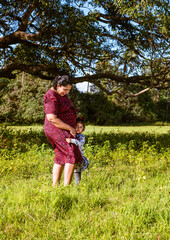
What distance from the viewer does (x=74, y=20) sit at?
6.79 metres

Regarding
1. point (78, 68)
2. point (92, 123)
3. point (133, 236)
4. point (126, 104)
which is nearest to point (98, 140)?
point (78, 68)

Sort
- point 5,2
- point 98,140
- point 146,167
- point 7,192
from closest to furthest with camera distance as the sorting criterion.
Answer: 1. point 7,192
2. point 146,167
3. point 5,2
4. point 98,140

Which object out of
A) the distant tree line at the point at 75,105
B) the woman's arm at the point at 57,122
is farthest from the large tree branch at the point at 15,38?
the distant tree line at the point at 75,105

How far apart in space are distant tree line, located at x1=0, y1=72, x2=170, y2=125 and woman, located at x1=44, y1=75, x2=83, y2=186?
2128cm

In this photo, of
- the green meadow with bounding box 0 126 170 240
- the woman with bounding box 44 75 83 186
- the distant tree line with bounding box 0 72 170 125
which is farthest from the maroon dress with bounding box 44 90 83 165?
the distant tree line with bounding box 0 72 170 125

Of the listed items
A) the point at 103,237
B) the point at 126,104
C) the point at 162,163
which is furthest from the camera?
the point at 126,104

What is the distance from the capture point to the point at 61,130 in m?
3.48

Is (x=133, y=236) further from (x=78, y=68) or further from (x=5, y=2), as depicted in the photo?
(x=5, y=2)

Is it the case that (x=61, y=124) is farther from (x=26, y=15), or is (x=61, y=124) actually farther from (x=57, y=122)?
(x=26, y=15)

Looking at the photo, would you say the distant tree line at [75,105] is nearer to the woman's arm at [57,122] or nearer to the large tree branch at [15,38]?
the large tree branch at [15,38]

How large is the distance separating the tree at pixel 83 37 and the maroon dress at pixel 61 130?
12.6ft

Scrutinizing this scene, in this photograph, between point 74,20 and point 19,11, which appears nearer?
point 74,20

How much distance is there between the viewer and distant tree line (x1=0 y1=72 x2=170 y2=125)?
84.5 feet

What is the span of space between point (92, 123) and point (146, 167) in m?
22.4
